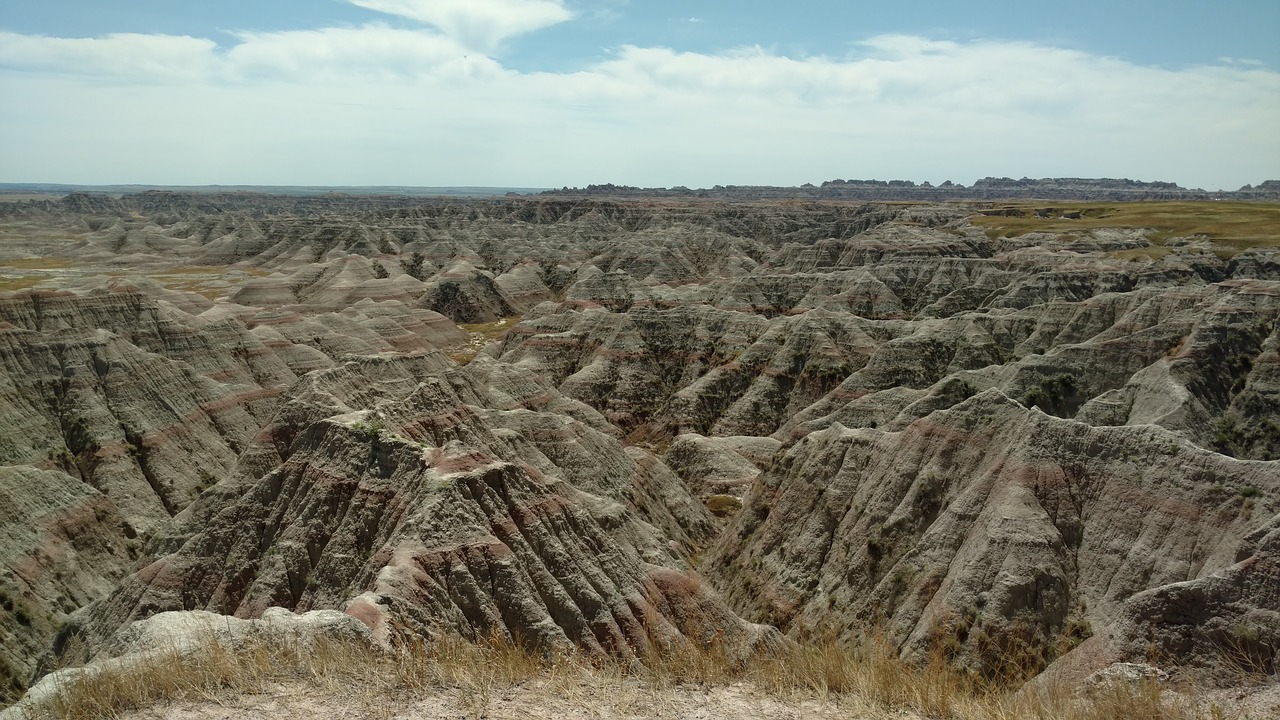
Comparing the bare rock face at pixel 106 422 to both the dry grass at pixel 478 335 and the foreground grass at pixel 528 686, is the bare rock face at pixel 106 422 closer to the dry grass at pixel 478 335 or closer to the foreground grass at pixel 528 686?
the dry grass at pixel 478 335

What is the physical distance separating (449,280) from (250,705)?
424 ft

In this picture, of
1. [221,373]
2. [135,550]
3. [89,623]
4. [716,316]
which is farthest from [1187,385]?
[221,373]

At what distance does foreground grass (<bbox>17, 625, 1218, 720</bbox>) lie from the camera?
1238cm

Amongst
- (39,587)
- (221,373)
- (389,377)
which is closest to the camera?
(39,587)

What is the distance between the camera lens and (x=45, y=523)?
40188 mm

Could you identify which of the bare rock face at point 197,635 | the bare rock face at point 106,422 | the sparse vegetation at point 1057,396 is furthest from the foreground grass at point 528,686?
the sparse vegetation at point 1057,396

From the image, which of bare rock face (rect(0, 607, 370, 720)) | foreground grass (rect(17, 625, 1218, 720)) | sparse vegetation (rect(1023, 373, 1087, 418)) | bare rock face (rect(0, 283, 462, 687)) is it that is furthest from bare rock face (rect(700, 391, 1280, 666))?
bare rock face (rect(0, 283, 462, 687))

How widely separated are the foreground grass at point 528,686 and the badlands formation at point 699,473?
2664 mm

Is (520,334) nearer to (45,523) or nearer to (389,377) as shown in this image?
(389,377)

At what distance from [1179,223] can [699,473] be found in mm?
128045

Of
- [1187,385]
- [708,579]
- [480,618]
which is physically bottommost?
[708,579]

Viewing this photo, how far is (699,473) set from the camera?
57.2 m

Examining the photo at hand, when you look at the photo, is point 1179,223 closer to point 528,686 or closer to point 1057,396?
point 1057,396

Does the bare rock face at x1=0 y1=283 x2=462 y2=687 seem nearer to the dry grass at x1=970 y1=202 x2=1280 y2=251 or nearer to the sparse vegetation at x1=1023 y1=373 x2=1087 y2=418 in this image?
the sparse vegetation at x1=1023 y1=373 x2=1087 y2=418
